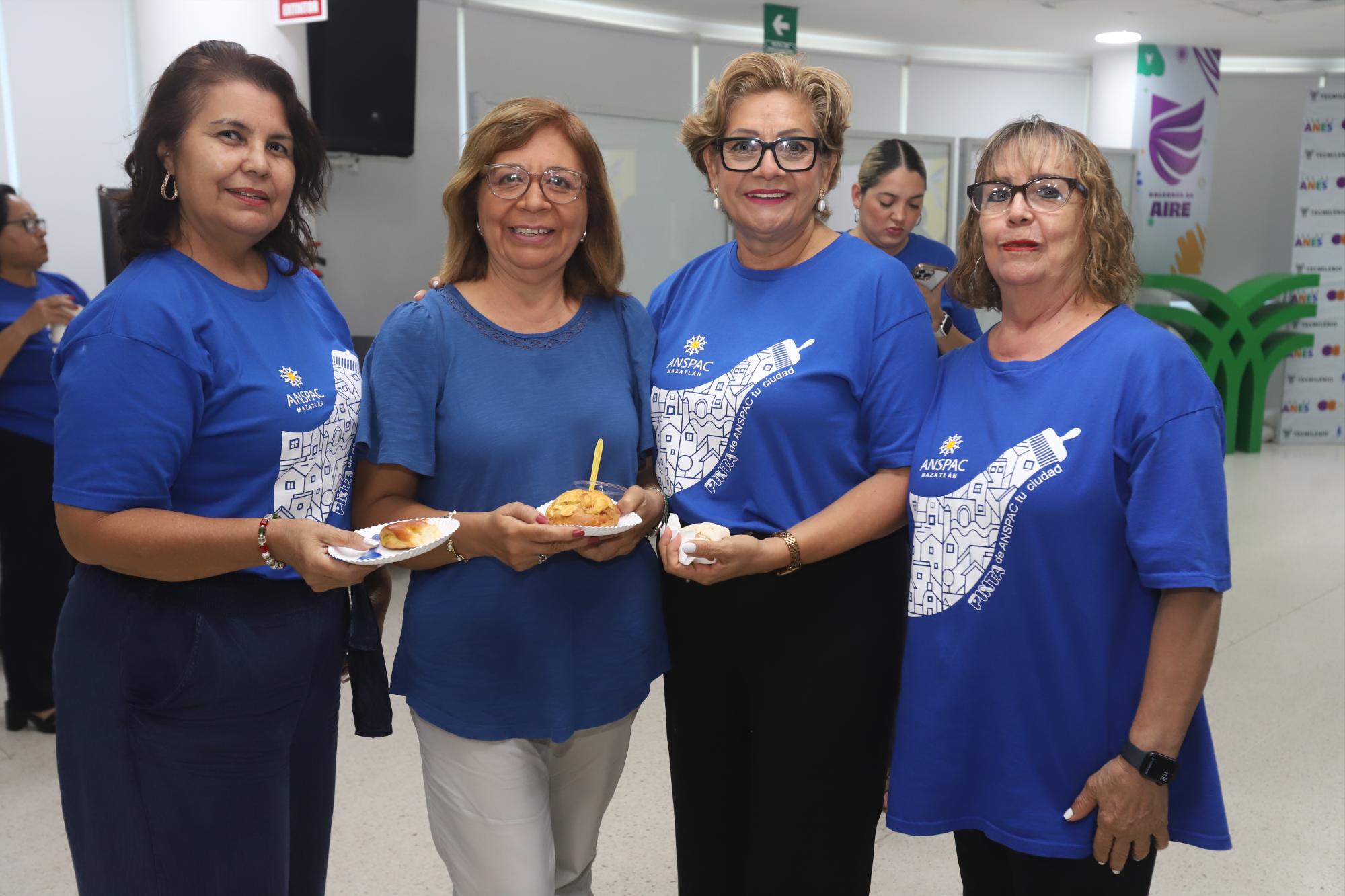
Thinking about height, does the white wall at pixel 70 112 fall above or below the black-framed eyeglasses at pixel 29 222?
above

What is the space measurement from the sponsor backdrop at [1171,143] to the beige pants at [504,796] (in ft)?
29.5

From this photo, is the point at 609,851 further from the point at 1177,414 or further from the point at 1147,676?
the point at 1177,414

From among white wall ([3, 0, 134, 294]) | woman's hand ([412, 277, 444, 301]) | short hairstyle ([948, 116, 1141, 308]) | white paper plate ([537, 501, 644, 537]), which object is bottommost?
white paper plate ([537, 501, 644, 537])

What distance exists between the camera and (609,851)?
116 inches

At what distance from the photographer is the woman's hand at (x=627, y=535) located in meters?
1.73

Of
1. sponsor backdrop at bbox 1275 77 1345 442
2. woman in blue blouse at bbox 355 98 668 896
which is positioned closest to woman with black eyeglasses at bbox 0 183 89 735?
woman in blue blouse at bbox 355 98 668 896

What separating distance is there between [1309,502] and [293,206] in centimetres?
760

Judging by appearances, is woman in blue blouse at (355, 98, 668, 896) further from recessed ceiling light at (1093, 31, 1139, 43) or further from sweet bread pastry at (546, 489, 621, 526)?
recessed ceiling light at (1093, 31, 1139, 43)

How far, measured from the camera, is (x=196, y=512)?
1553 mm

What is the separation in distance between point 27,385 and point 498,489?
276 cm

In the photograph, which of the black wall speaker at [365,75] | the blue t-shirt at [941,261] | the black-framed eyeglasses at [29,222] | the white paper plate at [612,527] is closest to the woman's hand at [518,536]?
the white paper plate at [612,527]

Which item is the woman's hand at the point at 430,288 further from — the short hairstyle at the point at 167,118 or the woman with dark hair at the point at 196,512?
the short hairstyle at the point at 167,118

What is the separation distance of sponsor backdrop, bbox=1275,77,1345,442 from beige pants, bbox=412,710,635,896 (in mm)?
10006

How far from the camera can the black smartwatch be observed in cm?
150
